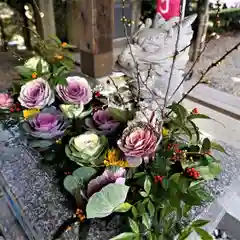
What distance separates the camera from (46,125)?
0.73 m

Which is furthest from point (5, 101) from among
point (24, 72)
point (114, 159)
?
point (114, 159)

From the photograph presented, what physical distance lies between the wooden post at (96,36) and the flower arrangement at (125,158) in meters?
1.10

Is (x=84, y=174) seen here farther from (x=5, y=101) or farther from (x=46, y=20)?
(x=46, y=20)

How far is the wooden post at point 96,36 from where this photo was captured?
177 centimetres

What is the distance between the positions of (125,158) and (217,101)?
4.96ft

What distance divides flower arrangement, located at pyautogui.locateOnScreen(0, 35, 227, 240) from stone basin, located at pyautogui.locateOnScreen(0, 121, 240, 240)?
33 mm

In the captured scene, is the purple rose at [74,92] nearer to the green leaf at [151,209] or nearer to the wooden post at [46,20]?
the green leaf at [151,209]

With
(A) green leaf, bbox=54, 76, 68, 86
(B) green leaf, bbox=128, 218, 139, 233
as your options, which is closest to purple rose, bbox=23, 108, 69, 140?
(A) green leaf, bbox=54, 76, 68, 86

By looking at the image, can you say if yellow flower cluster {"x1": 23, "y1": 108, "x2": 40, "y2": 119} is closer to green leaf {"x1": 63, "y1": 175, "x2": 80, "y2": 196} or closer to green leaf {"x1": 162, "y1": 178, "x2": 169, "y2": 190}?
green leaf {"x1": 63, "y1": 175, "x2": 80, "y2": 196}

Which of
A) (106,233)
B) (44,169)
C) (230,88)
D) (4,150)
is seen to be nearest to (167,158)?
(106,233)

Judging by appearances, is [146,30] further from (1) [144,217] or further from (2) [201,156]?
(1) [144,217]

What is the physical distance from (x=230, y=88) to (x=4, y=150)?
2434 millimetres

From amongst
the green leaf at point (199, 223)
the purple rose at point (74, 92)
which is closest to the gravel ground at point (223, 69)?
the purple rose at point (74, 92)

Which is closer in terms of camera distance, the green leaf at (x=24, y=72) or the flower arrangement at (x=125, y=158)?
the flower arrangement at (x=125, y=158)
